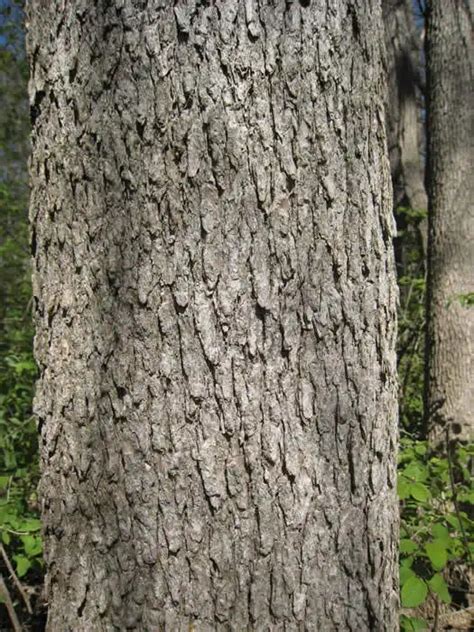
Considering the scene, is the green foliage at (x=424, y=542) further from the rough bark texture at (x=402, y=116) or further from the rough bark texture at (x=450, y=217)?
the rough bark texture at (x=402, y=116)

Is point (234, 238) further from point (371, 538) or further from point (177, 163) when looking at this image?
point (371, 538)

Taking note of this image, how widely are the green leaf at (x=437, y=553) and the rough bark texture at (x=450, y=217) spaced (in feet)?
7.14

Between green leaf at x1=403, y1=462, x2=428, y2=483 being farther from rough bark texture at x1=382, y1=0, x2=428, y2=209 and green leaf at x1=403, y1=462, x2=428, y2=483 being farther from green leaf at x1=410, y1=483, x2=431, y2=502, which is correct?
rough bark texture at x1=382, y1=0, x2=428, y2=209

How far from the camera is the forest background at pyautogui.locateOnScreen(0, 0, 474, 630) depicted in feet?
6.77

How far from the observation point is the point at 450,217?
167 inches

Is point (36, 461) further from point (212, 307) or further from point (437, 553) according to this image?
point (212, 307)

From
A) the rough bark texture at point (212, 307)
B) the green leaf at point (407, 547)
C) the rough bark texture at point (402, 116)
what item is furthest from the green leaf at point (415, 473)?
the rough bark texture at point (402, 116)

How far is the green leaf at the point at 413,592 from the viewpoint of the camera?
176cm

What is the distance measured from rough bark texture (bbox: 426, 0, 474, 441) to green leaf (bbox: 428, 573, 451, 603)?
7.27 feet

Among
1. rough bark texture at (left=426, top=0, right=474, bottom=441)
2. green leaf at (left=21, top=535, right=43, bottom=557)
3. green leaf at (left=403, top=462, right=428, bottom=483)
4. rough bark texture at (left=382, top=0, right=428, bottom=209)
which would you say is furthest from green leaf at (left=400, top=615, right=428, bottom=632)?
rough bark texture at (left=382, top=0, right=428, bottom=209)

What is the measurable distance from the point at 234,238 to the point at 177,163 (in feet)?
0.62

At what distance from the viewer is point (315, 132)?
1284 mm

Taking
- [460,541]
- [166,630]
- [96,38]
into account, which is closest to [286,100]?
[96,38]

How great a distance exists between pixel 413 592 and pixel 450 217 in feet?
9.91
